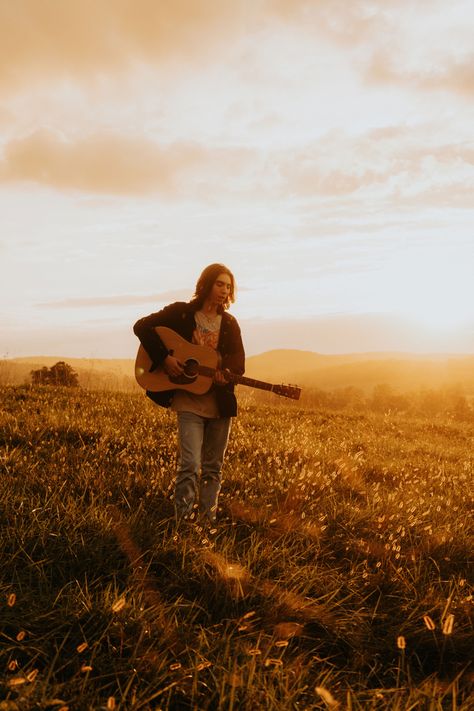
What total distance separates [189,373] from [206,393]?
0.88 feet

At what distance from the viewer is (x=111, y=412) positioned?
916cm

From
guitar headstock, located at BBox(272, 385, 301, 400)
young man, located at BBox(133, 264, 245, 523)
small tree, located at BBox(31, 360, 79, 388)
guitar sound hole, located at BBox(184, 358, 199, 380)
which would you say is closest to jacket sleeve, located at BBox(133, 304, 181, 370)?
young man, located at BBox(133, 264, 245, 523)

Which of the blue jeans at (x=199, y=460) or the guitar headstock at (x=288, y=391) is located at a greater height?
the guitar headstock at (x=288, y=391)

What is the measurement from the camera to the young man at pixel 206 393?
5191mm

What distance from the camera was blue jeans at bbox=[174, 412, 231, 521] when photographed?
510 centimetres

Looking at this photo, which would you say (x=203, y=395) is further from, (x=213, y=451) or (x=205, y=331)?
(x=205, y=331)

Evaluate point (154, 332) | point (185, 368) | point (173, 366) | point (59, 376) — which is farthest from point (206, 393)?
point (59, 376)

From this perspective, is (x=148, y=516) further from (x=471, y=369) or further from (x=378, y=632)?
(x=471, y=369)

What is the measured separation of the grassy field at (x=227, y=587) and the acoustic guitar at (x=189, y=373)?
1.06m

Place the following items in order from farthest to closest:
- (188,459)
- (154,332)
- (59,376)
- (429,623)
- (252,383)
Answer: (59,376) → (154,332) → (252,383) → (188,459) → (429,623)

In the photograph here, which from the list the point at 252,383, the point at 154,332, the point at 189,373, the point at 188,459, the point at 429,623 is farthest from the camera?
the point at 154,332

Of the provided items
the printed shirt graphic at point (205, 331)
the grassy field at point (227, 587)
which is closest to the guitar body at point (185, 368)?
the printed shirt graphic at point (205, 331)

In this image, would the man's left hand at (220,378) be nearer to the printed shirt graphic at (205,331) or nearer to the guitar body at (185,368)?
the guitar body at (185,368)

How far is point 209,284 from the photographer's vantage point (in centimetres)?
559
